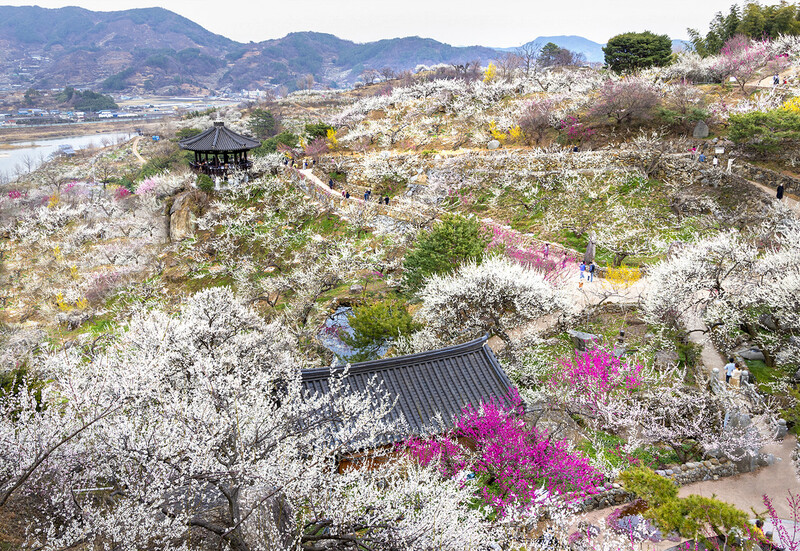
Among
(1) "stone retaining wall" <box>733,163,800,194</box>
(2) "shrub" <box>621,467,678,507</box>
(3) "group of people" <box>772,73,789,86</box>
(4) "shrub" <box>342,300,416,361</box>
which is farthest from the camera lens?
(3) "group of people" <box>772,73,789,86</box>

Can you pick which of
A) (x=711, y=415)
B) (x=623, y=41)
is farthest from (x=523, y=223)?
(x=623, y=41)

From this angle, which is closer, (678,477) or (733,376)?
(678,477)

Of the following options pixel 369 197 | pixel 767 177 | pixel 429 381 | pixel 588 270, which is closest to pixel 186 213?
pixel 369 197

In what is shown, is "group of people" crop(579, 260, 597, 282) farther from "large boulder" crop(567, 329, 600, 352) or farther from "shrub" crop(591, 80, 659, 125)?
"shrub" crop(591, 80, 659, 125)

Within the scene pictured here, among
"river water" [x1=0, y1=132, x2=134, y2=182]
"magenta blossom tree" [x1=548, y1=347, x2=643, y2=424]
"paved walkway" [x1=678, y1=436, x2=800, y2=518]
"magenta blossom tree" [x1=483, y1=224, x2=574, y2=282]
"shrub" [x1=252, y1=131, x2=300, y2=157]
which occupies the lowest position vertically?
"river water" [x1=0, y1=132, x2=134, y2=182]

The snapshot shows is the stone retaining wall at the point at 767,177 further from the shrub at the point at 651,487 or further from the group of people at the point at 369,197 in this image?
the shrub at the point at 651,487

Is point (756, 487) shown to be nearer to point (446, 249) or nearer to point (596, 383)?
point (596, 383)

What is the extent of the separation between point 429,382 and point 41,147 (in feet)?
378

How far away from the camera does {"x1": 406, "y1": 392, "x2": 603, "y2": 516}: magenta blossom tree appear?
875 cm

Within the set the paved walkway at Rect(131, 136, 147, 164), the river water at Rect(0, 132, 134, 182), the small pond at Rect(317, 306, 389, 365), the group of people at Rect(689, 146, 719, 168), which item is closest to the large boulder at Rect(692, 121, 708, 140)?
the group of people at Rect(689, 146, 719, 168)

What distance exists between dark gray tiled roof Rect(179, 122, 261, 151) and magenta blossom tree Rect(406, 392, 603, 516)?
85.6ft

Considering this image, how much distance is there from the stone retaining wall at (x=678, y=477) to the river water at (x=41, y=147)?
87.7 m

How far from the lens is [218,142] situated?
2994 centimetres

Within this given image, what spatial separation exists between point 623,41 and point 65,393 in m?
43.1
